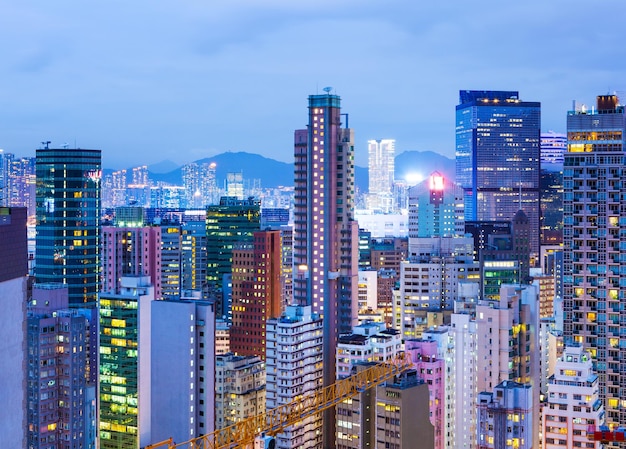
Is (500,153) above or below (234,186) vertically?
above

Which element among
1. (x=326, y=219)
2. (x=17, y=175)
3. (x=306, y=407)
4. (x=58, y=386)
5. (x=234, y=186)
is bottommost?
(x=306, y=407)

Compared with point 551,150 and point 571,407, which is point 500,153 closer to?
point 551,150

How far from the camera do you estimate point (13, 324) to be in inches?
947

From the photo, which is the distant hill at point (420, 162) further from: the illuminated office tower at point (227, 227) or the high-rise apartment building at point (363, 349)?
the high-rise apartment building at point (363, 349)

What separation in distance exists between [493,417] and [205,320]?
12955 mm

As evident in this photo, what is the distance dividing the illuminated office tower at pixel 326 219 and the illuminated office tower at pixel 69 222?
68.2ft

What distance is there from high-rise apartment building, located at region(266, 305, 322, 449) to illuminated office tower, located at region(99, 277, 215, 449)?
5774 millimetres

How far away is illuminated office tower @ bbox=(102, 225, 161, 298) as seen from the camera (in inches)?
2862

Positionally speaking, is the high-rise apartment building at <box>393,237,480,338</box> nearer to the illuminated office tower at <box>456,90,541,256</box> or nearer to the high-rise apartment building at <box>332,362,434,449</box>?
the high-rise apartment building at <box>332,362,434,449</box>

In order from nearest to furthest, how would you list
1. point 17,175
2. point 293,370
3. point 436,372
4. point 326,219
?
point 436,372 → point 293,370 → point 326,219 → point 17,175

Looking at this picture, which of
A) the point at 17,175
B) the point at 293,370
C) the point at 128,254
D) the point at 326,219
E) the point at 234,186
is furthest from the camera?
the point at 234,186

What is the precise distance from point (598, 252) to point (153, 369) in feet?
67.2

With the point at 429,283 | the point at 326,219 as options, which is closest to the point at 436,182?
the point at 429,283

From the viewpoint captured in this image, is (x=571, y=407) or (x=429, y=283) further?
(x=429, y=283)
